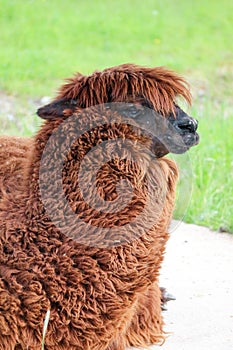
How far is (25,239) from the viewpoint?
2963 mm

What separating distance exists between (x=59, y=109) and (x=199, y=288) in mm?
1605

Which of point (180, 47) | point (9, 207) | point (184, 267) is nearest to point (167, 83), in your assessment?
point (9, 207)

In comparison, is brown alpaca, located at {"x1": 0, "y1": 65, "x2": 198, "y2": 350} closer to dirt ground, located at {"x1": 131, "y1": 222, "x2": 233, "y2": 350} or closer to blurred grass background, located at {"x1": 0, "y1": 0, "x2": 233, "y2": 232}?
dirt ground, located at {"x1": 131, "y1": 222, "x2": 233, "y2": 350}

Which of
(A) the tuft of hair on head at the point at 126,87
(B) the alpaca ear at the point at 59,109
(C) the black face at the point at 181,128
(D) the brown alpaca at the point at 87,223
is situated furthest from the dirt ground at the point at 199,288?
(B) the alpaca ear at the point at 59,109

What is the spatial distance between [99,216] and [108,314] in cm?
38

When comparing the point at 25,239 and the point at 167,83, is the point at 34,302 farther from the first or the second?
the point at 167,83

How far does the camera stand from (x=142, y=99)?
3113mm

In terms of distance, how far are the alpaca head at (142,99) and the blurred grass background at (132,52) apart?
2.33 m

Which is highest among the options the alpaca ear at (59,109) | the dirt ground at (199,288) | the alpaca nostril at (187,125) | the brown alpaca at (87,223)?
the alpaca ear at (59,109)

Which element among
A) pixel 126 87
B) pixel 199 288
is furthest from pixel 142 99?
pixel 199 288

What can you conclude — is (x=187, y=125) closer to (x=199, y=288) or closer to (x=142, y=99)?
(x=142, y=99)

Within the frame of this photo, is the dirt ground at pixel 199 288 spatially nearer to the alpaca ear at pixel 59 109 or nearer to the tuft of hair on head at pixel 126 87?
the tuft of hair on head at pixel 126 87

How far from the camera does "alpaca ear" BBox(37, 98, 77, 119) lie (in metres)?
3.03

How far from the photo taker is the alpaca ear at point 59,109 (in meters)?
3.03
